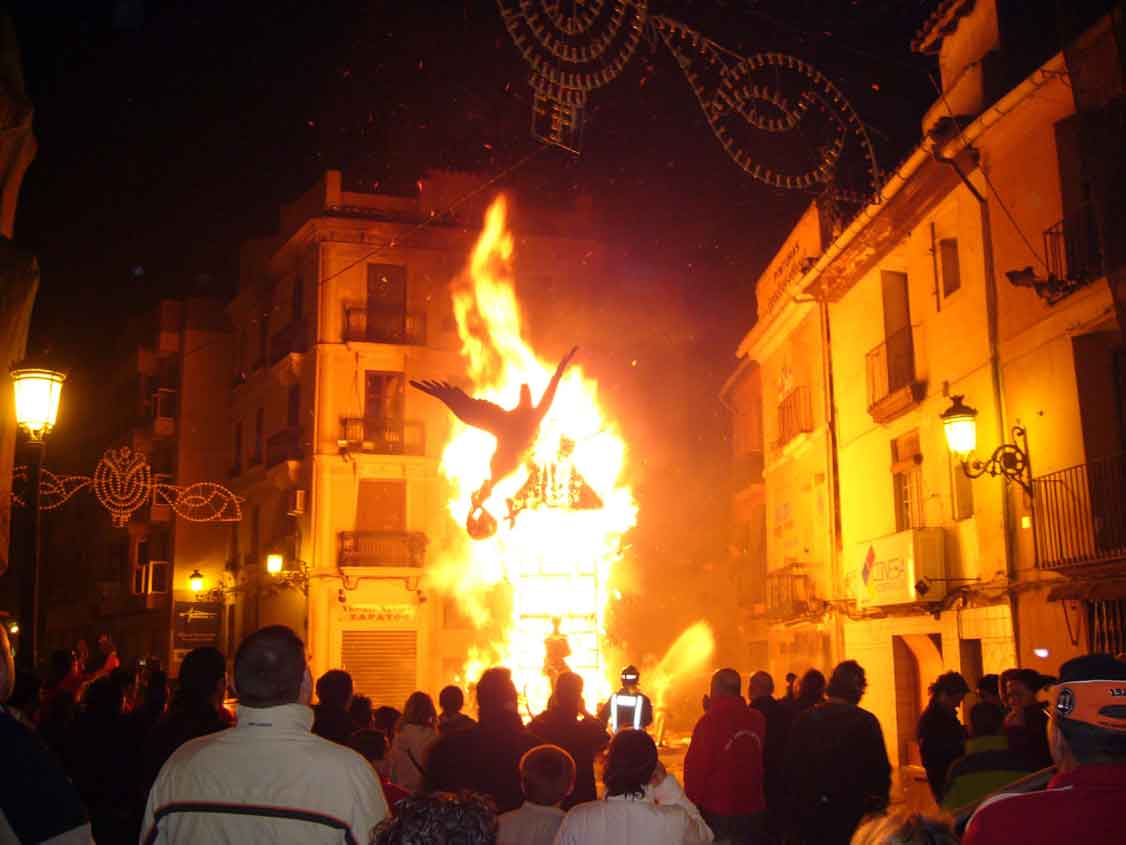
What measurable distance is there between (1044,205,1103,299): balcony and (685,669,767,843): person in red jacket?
7.89 meters

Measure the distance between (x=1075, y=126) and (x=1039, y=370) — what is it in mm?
2912

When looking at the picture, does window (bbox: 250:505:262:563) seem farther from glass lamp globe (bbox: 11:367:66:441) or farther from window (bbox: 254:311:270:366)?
glass lamp globe (bbox: 11:367:66:441)

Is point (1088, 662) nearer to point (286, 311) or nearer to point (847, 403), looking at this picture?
point (847, 403)

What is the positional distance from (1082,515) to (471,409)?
9839 mm

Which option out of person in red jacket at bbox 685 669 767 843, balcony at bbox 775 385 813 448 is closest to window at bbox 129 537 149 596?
balcony at bbox 775 385 813 448

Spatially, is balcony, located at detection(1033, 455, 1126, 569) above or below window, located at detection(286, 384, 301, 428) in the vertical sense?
below

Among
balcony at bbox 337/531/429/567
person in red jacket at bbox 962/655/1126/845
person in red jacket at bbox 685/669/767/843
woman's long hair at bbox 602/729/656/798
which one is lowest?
person in red jacket at bbox 685/669/767/843

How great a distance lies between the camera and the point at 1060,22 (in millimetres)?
14445

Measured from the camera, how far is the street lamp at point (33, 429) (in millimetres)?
8875

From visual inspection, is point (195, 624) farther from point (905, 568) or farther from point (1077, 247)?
point (1077, 247)

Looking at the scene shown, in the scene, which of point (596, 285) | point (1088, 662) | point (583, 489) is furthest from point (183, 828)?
point (596, 285)

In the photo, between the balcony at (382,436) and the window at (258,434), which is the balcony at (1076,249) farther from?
the window at (258,434)

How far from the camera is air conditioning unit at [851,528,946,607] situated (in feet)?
57.6

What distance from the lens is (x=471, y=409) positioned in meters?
20.2
